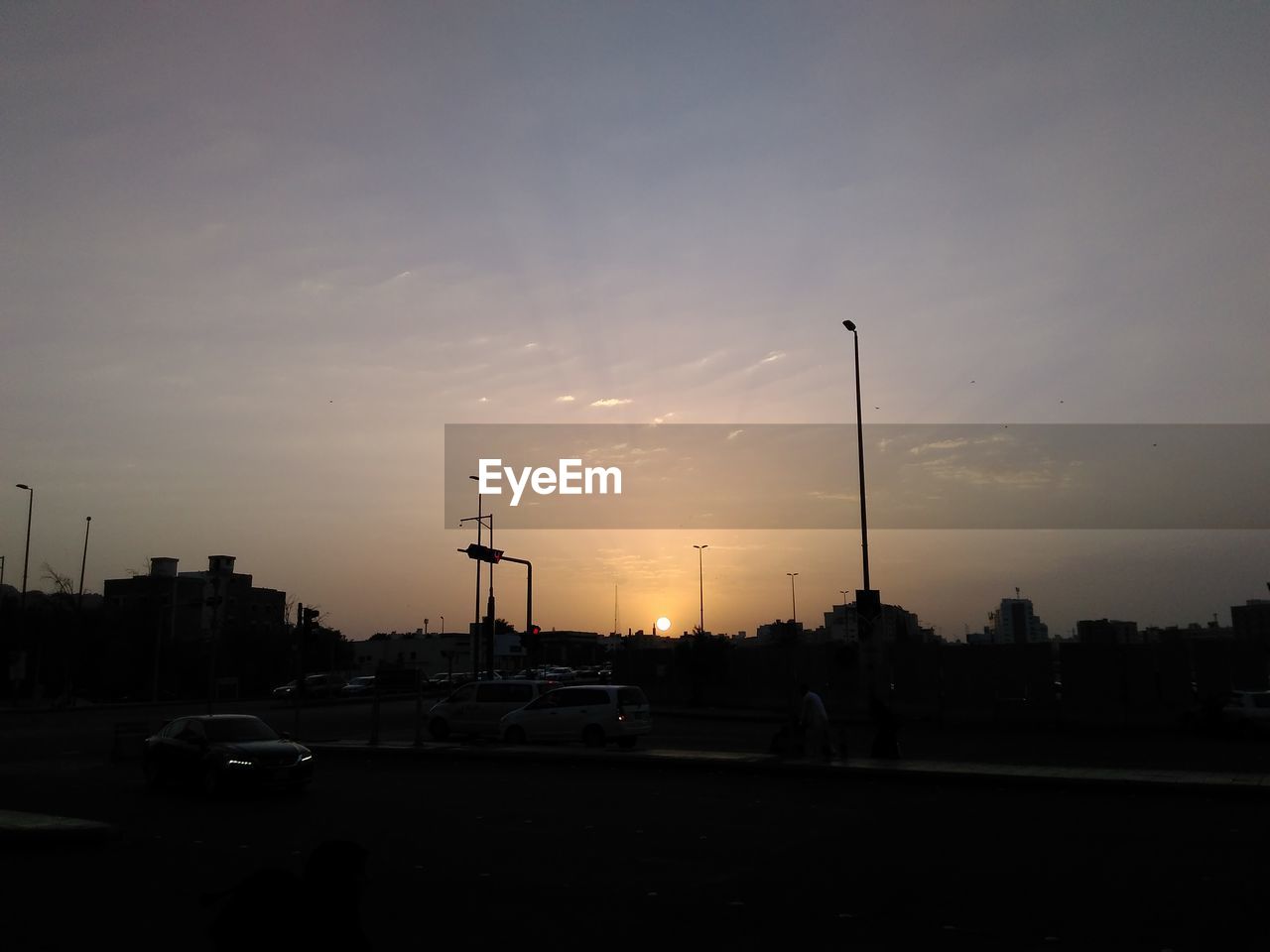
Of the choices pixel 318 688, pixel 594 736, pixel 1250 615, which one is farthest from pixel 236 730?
pixel 1250 615

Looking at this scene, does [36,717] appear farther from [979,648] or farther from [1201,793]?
[1201,793]

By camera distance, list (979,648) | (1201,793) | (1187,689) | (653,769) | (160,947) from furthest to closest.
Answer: (979,648)
(1187,689)
(653,769)
(1201,793)
(160,947)

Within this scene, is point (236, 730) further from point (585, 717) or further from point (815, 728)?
point (815, 728)

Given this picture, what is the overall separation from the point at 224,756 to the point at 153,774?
2883 millimetres

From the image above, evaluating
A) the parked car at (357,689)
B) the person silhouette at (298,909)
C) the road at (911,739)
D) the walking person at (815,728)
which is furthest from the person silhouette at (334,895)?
the parked car at (357,689)

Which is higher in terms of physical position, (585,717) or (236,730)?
(236,730)

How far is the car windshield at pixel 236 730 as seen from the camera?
63.8ft

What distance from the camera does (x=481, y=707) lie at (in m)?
33.2

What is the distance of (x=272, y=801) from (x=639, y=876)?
9.44m

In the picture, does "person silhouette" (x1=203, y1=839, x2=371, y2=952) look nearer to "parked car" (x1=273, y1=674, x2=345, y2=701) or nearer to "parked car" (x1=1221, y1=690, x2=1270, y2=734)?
"parked car" (x1=1221, y1=690, x2=1270, y2=734)

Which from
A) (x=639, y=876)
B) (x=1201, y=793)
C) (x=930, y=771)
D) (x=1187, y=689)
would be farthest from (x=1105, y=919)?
(x=1187, y=689)

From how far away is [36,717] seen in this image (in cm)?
4850

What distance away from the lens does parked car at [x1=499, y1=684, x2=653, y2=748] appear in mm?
29109

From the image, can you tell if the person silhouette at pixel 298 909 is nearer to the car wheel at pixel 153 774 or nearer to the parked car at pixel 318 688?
the car wheel at pixel 153 774
